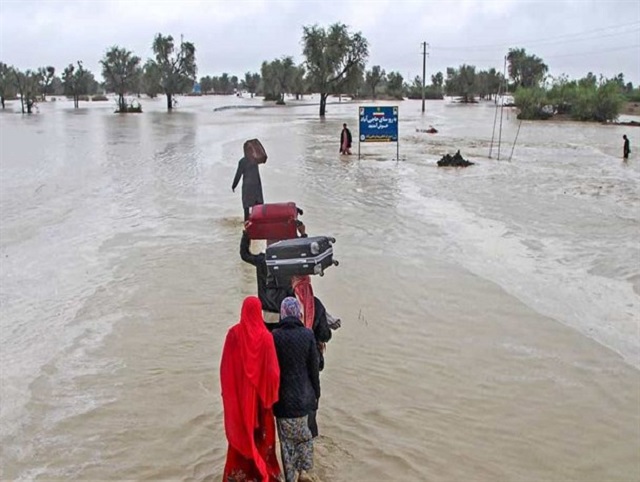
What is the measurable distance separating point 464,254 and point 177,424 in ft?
23.2

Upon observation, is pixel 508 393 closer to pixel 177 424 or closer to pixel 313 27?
pixel 177 424

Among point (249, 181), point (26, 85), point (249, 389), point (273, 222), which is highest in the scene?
point (26, 85)

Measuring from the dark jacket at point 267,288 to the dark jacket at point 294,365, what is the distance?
0.57 meters

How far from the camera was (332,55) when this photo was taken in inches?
2255

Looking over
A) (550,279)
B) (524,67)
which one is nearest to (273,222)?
(550,279)

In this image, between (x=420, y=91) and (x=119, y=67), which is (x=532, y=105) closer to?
(x=119, y=67)

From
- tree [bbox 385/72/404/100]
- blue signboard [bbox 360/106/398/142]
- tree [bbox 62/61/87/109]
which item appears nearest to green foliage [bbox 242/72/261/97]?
tree [bbox 385/72/404/100]

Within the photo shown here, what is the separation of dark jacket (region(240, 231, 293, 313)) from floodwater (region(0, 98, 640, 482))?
1.24m

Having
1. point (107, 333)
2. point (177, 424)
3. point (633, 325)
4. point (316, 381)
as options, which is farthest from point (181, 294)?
point (633, 325)

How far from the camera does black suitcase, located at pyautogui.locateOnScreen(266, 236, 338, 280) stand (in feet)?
15.1

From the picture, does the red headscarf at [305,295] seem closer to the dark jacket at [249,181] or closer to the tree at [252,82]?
the dark jacket at [249,181]

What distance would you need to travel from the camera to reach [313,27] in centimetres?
5753

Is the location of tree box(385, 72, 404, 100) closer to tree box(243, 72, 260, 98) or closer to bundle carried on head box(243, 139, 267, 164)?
tree box(243, 72, 260, 98)

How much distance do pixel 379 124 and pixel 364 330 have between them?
18.2 meters
